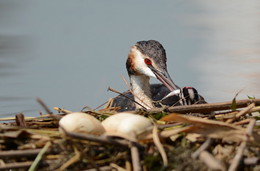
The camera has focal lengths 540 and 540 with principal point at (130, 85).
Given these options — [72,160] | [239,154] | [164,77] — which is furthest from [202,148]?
[164,77]

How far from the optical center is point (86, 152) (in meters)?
1.91

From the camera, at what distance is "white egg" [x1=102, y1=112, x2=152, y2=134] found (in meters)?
1.96

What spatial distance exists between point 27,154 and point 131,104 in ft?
9.54

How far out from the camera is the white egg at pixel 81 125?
200cm

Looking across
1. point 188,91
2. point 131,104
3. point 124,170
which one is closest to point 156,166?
point 124,170

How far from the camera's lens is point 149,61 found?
16.8 feet

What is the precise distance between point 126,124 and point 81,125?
171 millimetres

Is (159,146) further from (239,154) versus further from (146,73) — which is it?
(146,73)

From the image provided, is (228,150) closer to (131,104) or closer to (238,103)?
(238,103)

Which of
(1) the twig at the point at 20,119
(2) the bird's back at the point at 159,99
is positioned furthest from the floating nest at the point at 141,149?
(2) the bird's back at the point at 159,99

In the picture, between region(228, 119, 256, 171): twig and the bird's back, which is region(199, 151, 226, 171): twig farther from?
the bird's back

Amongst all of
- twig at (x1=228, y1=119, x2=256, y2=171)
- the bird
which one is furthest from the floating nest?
the bird

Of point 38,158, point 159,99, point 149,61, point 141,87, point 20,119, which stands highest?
point 149,61

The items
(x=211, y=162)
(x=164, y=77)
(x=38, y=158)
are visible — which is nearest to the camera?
(x=211, y=162)
